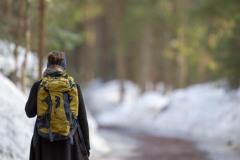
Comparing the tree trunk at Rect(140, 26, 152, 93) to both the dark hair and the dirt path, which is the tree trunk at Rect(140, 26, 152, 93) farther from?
the dark hair

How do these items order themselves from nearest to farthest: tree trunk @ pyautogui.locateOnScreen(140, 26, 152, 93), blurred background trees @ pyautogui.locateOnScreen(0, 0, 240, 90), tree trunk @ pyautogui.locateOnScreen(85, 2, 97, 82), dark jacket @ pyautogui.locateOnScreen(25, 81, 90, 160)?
dark jacket @ pyautogui.locateOnScreen(25, 81, 90, 160) < blurred background trees @ pyautogui.locateOnScreen(0, 0, 240, 90) < tree trunk @ pyautogui.locateOnScreen(140, 26, 152, 93) < tree trunk @ pyautogui.locateOnScreen(85, 2, 97, 82)

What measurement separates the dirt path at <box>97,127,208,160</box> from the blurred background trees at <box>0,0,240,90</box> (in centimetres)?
312

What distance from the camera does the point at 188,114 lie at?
75.7 feet

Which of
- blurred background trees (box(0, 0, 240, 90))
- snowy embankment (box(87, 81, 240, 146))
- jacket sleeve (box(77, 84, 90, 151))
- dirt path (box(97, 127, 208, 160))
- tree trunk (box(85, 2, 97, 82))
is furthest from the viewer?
tree trunk (box(85, 2, 97, 82))

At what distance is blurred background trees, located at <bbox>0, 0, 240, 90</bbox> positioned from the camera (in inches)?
664

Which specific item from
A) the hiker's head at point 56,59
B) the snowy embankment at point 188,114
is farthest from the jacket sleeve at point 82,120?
the snowy embankment at point 188,114

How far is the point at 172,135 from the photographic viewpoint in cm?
2078

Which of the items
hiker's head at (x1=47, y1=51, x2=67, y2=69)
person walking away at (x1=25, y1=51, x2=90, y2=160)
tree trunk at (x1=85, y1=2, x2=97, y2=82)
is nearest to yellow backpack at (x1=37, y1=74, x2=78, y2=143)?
person walking away at (x1=25, y1=51, x2=90, y2=160)

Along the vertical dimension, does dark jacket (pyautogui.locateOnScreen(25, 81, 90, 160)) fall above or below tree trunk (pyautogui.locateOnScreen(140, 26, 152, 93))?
below

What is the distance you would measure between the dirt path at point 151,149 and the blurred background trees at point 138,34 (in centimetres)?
312

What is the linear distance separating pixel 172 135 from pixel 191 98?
4.26 meters

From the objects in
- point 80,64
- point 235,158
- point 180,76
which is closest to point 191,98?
point 180,76

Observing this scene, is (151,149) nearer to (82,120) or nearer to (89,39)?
(82,120)

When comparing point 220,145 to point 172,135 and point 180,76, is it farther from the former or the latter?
point 180,76
